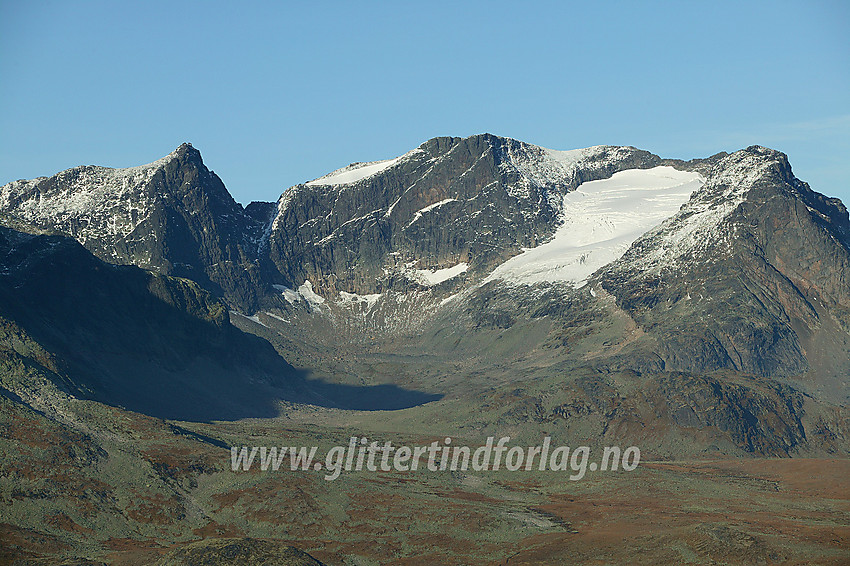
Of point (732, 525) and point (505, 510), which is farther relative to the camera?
point (505, 510)

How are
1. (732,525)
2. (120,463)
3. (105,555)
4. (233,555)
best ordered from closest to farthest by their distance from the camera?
(233,555)
(105,555)
(732,525)
(120,463)

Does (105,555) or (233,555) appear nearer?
(233,555)

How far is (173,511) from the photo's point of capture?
179250 millimetres

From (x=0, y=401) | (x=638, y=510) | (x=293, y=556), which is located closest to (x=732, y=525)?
(x=638, y=510)

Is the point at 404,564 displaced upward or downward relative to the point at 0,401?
downward

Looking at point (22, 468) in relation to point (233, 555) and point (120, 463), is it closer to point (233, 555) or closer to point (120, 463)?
point (120, 463)

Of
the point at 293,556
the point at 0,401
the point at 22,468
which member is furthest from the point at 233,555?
the point at 0,401

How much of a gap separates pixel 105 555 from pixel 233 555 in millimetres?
28941

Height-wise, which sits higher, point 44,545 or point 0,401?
point 0,401

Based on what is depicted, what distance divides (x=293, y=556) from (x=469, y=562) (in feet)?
105

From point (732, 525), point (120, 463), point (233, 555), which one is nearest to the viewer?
point (233, 555)

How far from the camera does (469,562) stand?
518ft

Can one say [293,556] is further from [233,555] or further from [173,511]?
[173,511]

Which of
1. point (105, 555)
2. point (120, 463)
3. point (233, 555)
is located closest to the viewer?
point (233, 555)
